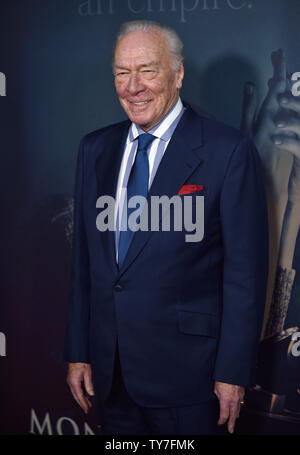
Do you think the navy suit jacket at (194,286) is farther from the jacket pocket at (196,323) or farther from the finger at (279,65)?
the finger at (279,65)

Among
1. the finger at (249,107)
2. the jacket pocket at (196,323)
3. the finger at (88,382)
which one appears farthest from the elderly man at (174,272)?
the finger at (249,107)

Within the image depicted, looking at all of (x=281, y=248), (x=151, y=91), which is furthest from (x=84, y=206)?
(x=281, y=248)

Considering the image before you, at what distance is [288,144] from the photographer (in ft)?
7.49

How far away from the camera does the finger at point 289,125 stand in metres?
2.27

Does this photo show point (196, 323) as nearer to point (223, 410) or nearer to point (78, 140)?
point (223, 410)

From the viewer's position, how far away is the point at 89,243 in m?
1.98

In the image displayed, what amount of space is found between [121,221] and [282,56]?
0.93 meters

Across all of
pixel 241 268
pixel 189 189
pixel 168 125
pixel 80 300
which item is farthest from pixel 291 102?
pixel 80 300

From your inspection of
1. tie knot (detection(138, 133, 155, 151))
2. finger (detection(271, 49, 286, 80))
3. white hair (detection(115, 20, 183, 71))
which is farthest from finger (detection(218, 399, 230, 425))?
finger (detection(271, 49, 286, 80))

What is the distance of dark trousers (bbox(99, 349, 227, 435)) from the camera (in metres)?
1.85

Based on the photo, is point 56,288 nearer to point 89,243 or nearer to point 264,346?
point 89,243

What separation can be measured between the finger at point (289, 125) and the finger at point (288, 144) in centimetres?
3

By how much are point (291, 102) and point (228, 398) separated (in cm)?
113

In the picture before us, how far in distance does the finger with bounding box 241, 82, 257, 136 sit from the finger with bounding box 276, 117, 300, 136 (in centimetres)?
10
